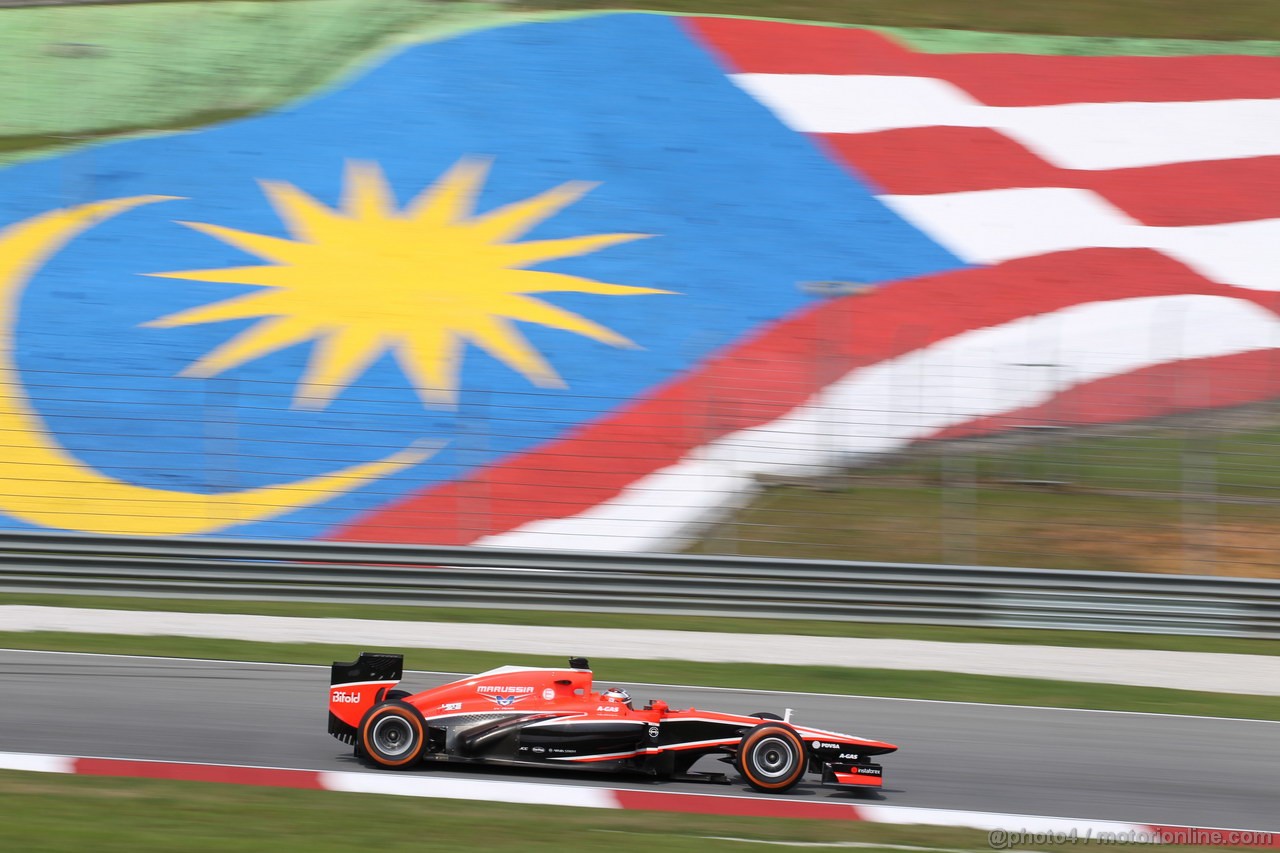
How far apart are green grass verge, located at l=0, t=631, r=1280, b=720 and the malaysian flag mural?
2.97m

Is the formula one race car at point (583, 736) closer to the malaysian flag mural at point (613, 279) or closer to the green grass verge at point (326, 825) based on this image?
the green grass verge at point (326, 825)

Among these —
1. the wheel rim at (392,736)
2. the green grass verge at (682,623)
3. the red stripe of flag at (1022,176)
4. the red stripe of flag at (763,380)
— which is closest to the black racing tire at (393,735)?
the wheel rim at (392,736)

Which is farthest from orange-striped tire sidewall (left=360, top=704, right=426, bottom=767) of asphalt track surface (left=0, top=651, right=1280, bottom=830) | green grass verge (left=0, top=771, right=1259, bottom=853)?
green grass verge (left=0, top=771, right=1259, bottom=853)

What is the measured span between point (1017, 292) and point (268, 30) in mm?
12072

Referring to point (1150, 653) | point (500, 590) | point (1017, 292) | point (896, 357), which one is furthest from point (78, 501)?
point (1017, 292)

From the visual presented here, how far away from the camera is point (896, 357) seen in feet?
47.2

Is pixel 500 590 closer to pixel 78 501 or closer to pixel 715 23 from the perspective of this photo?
pixel 78 501

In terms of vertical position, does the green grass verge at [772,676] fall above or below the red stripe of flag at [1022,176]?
below

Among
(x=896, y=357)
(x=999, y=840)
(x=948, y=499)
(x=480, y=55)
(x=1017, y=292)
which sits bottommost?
(x=999, y=840)

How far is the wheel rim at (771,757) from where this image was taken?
638cm

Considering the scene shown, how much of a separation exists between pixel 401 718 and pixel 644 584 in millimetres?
5557

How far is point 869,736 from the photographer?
25.5ft

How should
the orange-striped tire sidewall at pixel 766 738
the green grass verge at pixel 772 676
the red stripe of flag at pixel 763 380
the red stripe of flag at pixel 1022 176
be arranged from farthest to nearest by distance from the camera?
the red stripe of flag at pixel 1022 176
the red stripe of flag at pixel 763 380
the green grass verge at pixel 772 676
the orange-striped tire sidewall at pixel 766 738

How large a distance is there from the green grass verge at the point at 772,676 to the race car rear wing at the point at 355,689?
98.4 inches
